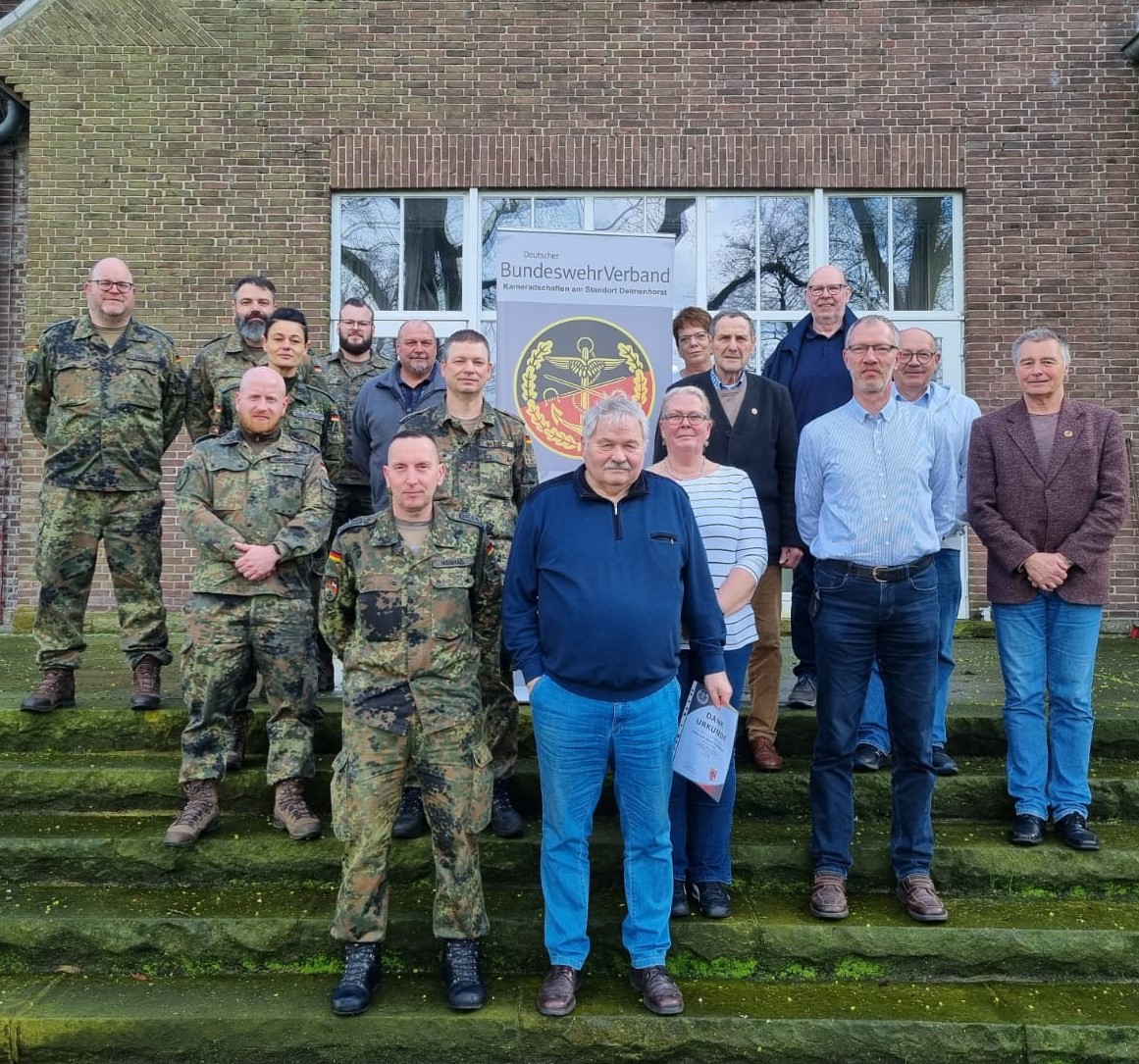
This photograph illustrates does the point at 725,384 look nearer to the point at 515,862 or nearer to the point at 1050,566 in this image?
the point at 1050,566

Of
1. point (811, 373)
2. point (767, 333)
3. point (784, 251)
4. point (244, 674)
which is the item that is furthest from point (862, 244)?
point (244, 674)

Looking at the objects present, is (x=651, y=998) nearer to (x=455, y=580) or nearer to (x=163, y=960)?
(x=455, y=580)

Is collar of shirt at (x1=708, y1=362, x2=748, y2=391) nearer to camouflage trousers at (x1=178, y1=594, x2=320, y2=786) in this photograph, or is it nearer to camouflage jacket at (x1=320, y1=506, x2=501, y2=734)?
camouflage jacket at (x1=320, y1=506, x2=501, y2=734)

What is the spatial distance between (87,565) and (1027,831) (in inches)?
172

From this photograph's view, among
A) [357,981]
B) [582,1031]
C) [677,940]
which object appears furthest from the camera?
[677,940]

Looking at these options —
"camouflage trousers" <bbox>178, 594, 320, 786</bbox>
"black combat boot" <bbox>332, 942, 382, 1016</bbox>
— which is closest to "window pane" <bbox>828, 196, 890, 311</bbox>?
"camouflage trousers" <bbox>178, 594, 320, 786</bbox>

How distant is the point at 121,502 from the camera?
16.7ft

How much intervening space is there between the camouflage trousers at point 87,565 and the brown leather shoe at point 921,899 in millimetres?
3536

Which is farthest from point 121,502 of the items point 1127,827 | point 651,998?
point 1127,827

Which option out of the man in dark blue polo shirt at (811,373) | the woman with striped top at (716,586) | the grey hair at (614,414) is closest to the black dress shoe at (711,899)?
the woman with striped top at (716,586)

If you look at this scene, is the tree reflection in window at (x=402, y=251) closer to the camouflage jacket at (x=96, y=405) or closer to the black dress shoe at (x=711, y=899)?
the camouflage jacket at (x=96, y=405)

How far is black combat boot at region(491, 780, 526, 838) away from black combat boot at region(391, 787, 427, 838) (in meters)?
0.29

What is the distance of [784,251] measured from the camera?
9.34 meters

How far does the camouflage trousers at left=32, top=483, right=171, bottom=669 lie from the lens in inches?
197
